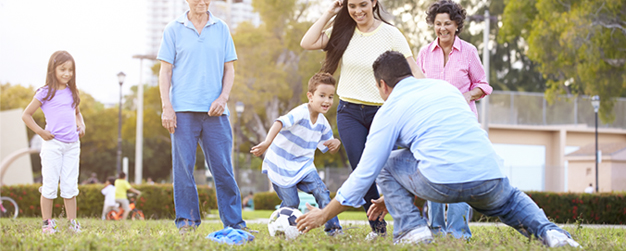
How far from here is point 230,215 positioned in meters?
5.46

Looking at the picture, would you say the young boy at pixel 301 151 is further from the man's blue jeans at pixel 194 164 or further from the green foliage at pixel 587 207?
the green foliage at pixel 587 207

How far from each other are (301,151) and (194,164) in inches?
41.2

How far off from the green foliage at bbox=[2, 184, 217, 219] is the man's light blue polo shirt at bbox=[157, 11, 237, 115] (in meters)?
10.4

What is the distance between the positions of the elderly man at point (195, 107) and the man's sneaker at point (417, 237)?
210 cm

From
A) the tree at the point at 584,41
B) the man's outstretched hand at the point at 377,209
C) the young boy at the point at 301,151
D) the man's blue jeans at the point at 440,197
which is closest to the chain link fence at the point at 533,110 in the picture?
the tree at the point at 584,41

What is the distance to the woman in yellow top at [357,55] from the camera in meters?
4.98

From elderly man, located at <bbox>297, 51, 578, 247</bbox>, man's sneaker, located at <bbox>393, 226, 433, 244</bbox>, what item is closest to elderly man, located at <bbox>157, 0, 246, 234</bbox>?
elderly man, located at <bbox>297, 51, 578, 247</bbox>

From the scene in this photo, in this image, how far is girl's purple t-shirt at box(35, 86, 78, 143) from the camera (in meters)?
6.03

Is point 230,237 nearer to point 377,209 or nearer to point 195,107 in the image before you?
point 377,209

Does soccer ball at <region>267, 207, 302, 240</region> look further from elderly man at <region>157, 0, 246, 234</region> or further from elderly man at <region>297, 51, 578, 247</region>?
elderly man at <region>297, 51, 578, 247</region>

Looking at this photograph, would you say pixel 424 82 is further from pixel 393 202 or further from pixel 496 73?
pixel 496 73

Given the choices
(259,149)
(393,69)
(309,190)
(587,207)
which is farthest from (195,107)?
(587,207)

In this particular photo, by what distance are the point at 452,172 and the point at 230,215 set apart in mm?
2550

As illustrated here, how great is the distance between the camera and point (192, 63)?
5395 millimetres
